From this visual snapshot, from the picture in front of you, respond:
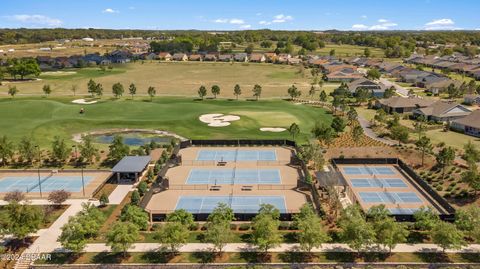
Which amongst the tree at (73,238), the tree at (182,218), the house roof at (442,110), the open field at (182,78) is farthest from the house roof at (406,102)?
the tree at (73,238)

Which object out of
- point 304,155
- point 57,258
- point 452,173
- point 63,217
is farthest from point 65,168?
point 452,173

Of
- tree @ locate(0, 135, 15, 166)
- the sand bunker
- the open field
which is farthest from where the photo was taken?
the open field

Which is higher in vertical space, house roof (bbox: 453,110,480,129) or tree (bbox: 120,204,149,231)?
house roof (bbox: 453,110,480,129)

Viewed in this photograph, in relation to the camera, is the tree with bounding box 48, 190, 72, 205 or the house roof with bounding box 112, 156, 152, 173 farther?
the house roof with bounding box 112, 156, 152, 173

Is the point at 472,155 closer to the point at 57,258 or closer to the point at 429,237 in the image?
the point at 429,237

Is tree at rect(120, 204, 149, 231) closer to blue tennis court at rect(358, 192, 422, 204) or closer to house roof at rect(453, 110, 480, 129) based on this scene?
blue tennis court at rect(358, 192, 422, 204)

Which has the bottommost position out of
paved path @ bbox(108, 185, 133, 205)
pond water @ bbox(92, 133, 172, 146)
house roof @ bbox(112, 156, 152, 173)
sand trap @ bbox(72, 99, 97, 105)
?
paved path @ bbox(108, 185, 133, 205)

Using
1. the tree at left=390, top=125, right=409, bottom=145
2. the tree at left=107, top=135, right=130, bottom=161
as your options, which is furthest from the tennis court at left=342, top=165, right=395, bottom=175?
the tree at left=107, top=135, right=130, bottom=161

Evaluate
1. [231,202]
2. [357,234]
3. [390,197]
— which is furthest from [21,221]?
[390,197]
